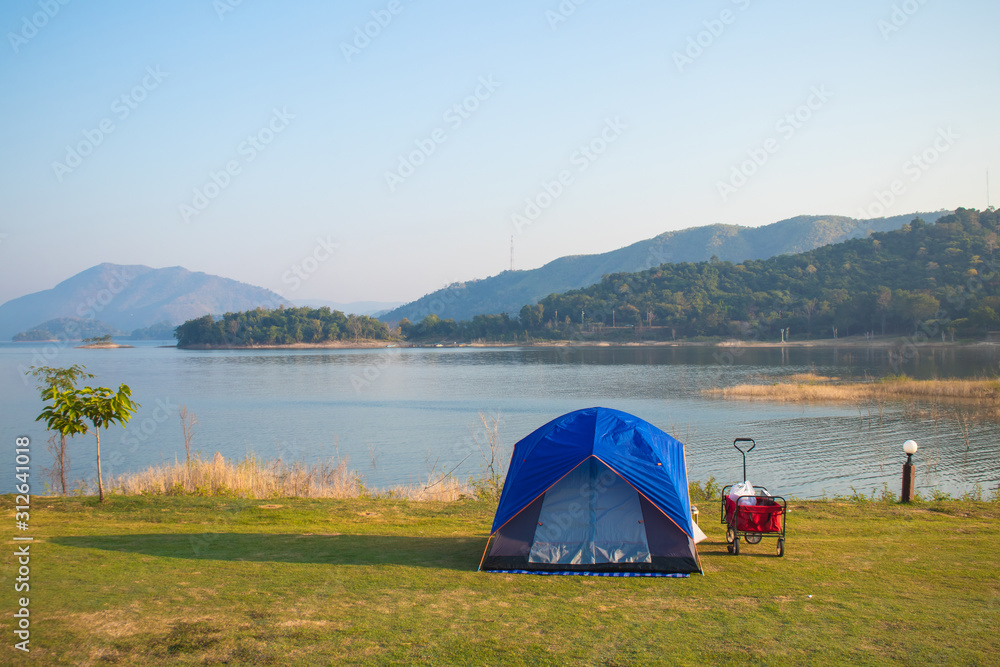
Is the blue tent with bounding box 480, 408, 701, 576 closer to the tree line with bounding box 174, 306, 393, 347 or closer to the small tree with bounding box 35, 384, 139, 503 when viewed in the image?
the small tree with bounding box 35, 384, 139, 503

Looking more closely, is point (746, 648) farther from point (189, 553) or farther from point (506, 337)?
point (506, 337)

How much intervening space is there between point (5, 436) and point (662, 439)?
29711mm

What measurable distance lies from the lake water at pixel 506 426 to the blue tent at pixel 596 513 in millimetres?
11057

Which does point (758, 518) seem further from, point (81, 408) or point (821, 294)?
point (821, 294)

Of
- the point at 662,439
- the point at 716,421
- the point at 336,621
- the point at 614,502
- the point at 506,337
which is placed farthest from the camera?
the point at 506,337

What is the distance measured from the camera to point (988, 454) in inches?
890

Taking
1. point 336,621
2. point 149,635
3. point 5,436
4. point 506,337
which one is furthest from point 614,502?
point 506,337

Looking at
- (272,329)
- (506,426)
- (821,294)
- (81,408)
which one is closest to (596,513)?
(81,408)

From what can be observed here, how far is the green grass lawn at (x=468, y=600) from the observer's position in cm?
594

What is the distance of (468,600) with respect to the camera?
739cm

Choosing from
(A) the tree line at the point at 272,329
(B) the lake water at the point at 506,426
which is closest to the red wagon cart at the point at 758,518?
(B) the lake water at the point at 506,426

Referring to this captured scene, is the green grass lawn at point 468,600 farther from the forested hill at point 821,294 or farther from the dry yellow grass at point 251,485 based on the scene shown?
the forested hill at point 821,294

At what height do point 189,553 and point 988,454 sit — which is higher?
point 189,553

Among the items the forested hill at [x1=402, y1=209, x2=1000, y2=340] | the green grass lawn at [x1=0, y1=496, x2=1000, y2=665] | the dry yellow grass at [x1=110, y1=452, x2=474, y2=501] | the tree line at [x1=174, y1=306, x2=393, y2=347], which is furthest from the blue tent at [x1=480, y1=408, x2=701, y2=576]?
the tree line at [x1=174, y1=306, x2=393, y2=347]
